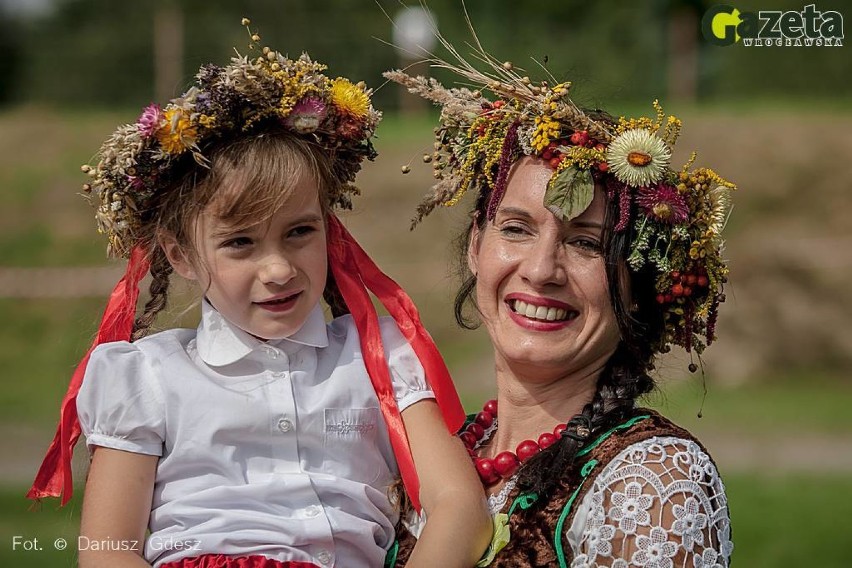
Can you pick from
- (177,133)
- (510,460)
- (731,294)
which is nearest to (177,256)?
(177,133)

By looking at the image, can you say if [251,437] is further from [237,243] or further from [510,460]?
[510,460]

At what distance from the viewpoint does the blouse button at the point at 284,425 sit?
323cm

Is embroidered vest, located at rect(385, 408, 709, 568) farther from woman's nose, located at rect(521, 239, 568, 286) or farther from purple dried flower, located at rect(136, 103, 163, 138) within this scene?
purple dried flower, located at rect(136, 103, 163, 138)

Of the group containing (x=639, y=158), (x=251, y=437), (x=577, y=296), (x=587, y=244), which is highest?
(x=639, y=158)

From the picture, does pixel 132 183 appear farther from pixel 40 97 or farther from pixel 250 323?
pixel 40 97

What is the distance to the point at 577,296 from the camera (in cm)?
345

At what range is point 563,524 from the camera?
10.3 feet

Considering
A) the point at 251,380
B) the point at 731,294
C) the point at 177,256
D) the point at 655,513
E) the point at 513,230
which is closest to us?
the point at 655,513

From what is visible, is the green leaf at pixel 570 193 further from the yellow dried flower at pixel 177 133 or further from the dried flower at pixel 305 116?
the yellow dried flower at pixel 177 133

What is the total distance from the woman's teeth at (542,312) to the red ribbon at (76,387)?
3.62 ft

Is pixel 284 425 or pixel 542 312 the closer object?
pixel 284 425

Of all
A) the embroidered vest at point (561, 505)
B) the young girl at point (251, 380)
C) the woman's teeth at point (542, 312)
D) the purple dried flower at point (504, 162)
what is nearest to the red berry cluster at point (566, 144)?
the purple dried flower at point (504, 162)

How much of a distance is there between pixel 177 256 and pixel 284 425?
0.59 meters

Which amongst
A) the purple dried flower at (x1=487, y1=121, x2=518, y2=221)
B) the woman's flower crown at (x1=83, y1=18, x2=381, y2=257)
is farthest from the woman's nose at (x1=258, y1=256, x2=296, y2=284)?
the purple dried flower at (x1=487, y1=121, x2=518, y2=221)
